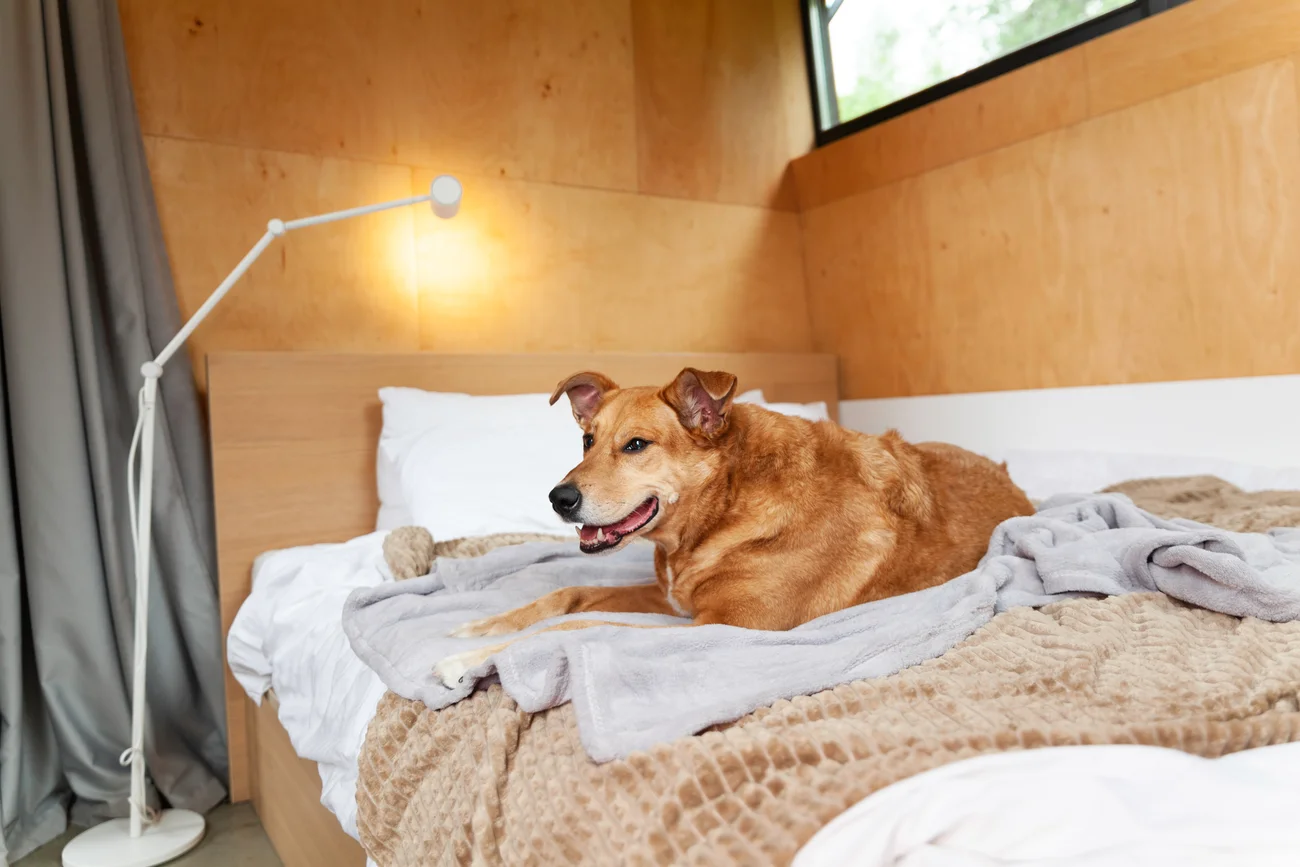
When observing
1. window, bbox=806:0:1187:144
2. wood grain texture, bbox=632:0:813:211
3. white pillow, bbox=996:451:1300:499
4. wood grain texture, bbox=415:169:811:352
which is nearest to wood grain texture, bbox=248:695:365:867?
wood grain texture, bbox=415:169:811:352

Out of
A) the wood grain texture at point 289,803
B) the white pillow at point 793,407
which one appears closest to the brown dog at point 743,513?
the wood grain texture at point 289,803

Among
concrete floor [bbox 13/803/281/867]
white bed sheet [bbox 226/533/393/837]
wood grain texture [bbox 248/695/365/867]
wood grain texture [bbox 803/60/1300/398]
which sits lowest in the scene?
concrete floor [bbox 13/803/281/867]

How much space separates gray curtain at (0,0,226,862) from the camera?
237 centimetres

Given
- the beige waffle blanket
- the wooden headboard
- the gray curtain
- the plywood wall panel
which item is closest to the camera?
the beige waffle blanket

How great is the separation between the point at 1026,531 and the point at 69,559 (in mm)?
2300

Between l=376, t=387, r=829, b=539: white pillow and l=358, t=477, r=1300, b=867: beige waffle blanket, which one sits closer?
l=358, t=477, r=1300, b=867: beige waffle blanket

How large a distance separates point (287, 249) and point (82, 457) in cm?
87

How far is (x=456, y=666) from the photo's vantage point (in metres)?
Answer: 1.27

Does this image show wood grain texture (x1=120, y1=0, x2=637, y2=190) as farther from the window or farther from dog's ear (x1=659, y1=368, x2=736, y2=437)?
dog's ear (x1=659, y1=368, x2=736, y2=437)

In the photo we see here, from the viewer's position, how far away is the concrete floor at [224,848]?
7.29 feet

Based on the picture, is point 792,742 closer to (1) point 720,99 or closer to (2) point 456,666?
(2) point 456,666

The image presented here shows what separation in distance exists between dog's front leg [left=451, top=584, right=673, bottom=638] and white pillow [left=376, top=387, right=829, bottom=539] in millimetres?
747

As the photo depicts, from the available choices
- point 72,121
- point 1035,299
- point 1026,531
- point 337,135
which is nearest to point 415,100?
point 337,135

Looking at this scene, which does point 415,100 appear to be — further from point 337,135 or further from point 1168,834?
point 1168,834
